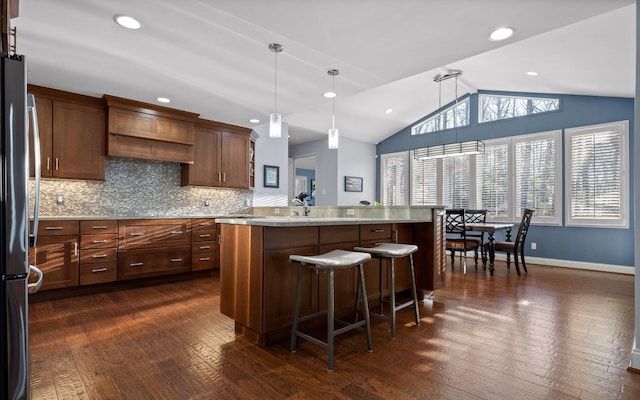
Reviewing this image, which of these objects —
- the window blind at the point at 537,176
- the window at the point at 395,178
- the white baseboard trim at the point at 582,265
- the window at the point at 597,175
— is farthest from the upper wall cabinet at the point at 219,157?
the window at the point at 597,175

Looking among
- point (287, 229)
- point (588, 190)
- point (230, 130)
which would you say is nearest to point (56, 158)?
point (230, 130)

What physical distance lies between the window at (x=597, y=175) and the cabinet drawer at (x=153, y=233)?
20.9 feet

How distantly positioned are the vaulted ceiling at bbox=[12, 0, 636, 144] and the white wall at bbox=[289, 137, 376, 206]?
3501 millimetres

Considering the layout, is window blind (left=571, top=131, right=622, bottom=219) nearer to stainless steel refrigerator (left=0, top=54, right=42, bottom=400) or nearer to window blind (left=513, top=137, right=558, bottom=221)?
window blind (left=513, top=137, right=558, bottom=221)

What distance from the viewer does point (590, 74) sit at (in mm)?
4758

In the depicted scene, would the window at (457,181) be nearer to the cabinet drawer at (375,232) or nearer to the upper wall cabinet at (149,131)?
the cabinet drawer at (375,232)

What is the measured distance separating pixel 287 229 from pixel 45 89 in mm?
3502

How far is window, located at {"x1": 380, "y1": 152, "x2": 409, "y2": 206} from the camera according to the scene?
867 centimetres

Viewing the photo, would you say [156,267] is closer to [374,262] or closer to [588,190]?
[374,262]

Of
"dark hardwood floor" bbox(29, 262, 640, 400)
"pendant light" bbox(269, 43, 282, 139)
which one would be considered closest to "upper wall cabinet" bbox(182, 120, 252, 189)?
"pendant light" bbox(269, 43, 282, 139)

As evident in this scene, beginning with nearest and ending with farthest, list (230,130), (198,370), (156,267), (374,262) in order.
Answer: (198,370)
(374,262)
(156,267)
(230,130)

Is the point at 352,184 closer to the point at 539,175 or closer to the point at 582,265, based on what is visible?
the point at 539,175

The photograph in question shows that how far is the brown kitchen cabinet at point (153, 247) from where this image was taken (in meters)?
4.06

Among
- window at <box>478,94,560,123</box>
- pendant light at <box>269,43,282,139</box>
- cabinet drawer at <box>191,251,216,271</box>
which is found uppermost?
window at <box>478,94,560,123</box>
